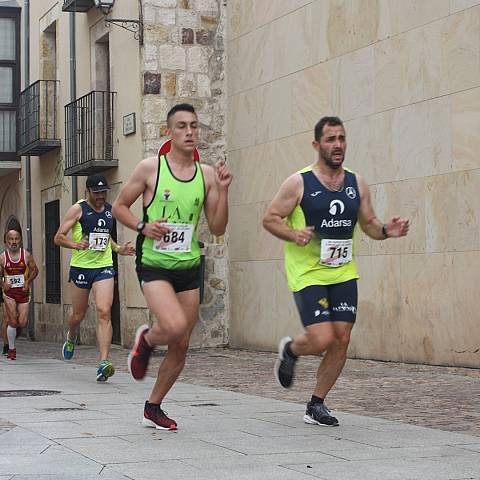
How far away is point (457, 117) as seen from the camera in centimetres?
1234

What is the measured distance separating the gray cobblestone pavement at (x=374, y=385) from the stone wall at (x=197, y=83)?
1.41 metres

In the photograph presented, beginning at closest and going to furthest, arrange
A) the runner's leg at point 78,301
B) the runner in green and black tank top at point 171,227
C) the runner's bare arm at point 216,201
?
the runner's bare arm at point 216,201 < the runner in green and black tank top at point 171,227 < the runner's leg at point 78,301

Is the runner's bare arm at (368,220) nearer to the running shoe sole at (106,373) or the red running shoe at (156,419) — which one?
the red running shoe at (156,419)

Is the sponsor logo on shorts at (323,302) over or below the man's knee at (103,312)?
over

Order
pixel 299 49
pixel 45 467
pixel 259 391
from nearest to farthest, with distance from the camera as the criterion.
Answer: pixel 45 467
pixel 259 391
pixel 299 49

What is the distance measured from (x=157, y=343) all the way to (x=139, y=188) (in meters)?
0.98

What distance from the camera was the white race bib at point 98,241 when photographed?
12.4m

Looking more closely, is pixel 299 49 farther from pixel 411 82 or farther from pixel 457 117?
pixel 457 117

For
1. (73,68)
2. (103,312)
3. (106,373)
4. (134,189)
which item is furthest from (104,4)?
(134,189)

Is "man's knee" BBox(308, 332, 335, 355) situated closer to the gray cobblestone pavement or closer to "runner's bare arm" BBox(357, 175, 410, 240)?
"runner's bare arm" BBox(357, 175, 410, 240)

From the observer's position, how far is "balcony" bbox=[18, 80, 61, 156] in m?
22.8

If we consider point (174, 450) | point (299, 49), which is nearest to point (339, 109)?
point (299, 49)

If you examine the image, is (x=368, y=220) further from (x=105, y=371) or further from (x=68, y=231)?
(x=68, y=231)

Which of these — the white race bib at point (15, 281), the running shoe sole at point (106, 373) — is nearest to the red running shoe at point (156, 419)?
the running shoe sole at point (106, 373)
